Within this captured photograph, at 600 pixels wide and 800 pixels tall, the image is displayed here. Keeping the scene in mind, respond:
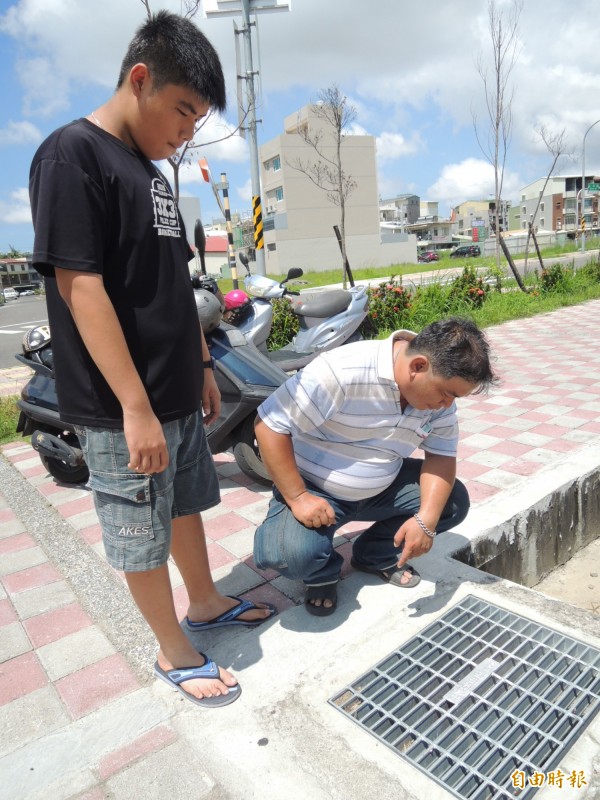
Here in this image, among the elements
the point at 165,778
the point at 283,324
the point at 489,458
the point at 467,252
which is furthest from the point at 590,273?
the point at 467,252

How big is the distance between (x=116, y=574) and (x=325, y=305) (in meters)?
2.53

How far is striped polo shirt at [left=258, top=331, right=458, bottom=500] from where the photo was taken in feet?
5.80

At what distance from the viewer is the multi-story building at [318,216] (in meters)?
45.7

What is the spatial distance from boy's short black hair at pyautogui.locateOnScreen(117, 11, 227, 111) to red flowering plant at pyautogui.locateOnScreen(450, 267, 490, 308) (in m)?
7.44

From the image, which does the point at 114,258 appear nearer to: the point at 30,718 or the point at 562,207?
the point at 30,718

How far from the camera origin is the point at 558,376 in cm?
516

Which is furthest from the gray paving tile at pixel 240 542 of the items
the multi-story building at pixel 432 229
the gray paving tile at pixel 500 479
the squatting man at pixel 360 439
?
the multi-story building at pixel 432 229

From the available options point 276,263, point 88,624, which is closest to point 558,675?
point 88,624

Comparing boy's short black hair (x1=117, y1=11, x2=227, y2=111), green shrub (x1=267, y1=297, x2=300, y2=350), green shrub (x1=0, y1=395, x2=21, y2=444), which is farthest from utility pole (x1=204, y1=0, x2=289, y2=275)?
boy's short black hair (x1=117, y1=11, x2=227, y2=111)

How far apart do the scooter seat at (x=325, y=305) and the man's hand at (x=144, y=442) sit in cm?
299

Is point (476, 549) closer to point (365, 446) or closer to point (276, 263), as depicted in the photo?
point (365, 446)

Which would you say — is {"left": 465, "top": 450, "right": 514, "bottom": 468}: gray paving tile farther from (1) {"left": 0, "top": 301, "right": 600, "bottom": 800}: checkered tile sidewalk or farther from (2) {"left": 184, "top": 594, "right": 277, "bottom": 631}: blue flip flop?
(2) {"left": 184, "top": 594, "right": 277, "bottom": 631}: blue flip flop

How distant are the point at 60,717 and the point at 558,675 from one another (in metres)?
1.42

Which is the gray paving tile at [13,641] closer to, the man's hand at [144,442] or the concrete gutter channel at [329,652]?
the concrete gutter channel at [329,652]
